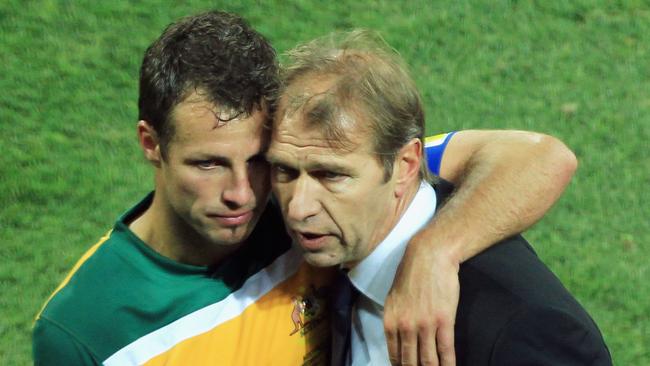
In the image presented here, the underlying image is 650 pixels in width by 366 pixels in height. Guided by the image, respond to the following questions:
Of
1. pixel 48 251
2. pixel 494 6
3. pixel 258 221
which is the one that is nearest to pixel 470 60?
pixel 494 6

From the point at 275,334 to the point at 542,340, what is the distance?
0.93 meters

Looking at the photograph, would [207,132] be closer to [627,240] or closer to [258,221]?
[258,221]

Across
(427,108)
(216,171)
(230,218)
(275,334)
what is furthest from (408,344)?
(427,108)

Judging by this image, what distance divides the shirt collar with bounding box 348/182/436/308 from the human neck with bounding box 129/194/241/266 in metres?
0.49

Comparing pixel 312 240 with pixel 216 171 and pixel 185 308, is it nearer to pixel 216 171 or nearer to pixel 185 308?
pixel 216 171

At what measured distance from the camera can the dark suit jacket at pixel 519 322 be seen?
306 centimetres

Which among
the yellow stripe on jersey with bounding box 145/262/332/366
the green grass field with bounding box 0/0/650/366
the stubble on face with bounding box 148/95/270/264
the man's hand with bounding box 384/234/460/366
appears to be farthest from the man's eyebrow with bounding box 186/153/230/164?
the green grass field with bounding box 0/0/650/366

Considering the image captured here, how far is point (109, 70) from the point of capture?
766 centimetres

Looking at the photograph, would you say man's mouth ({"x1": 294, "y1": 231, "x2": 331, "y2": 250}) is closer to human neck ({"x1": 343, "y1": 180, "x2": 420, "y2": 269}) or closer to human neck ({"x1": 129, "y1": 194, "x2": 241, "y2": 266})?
human neck ({"x1": 343, "y1": 180, "x2": 420, "y2": 269})

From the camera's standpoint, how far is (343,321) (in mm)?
3545

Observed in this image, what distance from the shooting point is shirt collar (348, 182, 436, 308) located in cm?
347

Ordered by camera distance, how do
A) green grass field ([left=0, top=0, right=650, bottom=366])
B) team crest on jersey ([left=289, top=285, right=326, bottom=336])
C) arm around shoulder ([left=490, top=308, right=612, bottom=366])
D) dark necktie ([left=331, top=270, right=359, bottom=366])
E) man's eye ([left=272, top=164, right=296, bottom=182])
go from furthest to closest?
green grass field ([left=0, top=0, right=650, bottom=366]) → team crest on jersey ([left=289, top=285, right=326, bottom=336]) → dark necktie ([left=331, top=270, right=359, bottom=366]) → man's eye ([left=272, top=164, right=296, bottom=182]) → arm around shoulder ([left=490, top=308, right=612, bottom=366])

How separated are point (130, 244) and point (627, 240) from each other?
4.06 meters

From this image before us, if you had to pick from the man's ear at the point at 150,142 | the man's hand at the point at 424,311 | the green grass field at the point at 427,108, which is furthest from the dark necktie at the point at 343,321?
the green grass field at the point at 427,108
